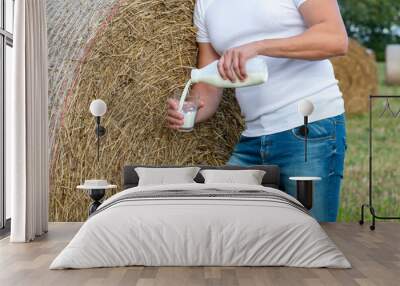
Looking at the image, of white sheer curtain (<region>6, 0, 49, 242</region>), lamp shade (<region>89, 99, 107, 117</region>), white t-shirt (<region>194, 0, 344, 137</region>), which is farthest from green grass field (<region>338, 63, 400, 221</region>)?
white sheer curtain (<region>6, 0, 49, 242</region>)

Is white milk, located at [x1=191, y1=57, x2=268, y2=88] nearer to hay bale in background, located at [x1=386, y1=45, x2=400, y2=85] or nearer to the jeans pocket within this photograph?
the jeans pocket

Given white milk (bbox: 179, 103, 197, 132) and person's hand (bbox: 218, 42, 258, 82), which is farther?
white milk (bbox: 179, 103, 197, 132)

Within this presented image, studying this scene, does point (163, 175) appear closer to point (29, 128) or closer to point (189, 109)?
point (189, 109)

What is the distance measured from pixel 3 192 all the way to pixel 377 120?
3821mm

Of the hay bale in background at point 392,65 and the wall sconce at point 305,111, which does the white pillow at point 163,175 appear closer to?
the wall sconce at point 305,111

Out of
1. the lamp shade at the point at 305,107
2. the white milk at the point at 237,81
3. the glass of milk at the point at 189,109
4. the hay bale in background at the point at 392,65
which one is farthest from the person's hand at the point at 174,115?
the hay bale in background at the point at 392,65

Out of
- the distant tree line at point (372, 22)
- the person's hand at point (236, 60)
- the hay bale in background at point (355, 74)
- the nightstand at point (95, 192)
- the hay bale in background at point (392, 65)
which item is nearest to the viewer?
the person's hand at point (236, 60)

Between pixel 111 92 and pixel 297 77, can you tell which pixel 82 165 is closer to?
pixel 111 92

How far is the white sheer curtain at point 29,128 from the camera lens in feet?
15.6

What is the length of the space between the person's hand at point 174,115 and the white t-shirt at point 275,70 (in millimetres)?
473

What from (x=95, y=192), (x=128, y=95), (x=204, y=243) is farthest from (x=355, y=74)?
(x=204, y=243)

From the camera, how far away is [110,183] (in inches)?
216

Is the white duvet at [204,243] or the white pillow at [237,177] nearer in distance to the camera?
the white duvet at [204,243]

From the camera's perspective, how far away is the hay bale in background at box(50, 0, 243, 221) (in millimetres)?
5398
